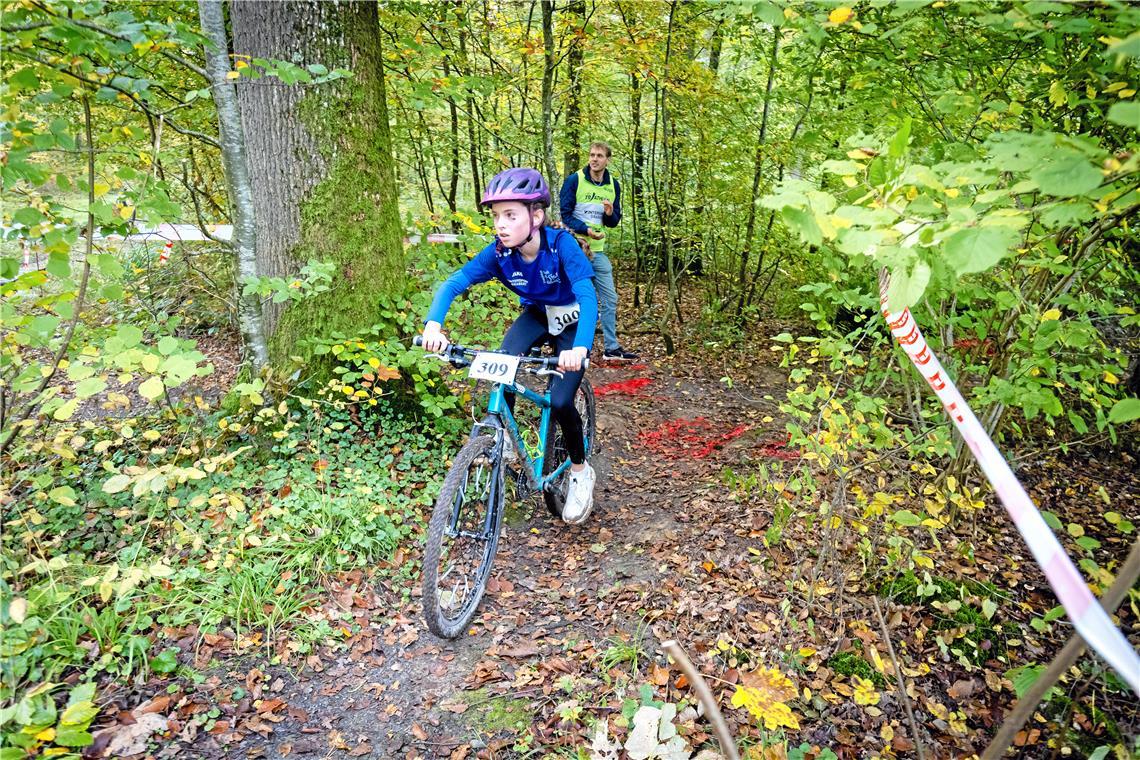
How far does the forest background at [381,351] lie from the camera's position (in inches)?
97.9

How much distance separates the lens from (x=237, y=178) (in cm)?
453

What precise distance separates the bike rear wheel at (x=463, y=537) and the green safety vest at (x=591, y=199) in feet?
15.6

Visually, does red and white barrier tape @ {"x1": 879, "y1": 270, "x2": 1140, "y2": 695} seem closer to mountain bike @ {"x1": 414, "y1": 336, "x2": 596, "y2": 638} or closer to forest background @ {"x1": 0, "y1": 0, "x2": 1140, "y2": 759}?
forest background @ {"x1": 0, "y1": 0, "x2": 1140, "y2": 759}

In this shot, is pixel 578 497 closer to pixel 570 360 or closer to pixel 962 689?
pixel 570 360

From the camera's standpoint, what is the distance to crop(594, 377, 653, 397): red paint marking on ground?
7.67m

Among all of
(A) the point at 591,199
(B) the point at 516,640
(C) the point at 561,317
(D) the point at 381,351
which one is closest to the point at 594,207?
(A) the point at 591,199

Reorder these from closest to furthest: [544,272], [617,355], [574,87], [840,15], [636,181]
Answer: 1. [840,15]
2. [544,272]
3. [617,355]
4. [574,87]
5. [636,181]

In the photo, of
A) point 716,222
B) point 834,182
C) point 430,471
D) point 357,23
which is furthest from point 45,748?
point 716,222

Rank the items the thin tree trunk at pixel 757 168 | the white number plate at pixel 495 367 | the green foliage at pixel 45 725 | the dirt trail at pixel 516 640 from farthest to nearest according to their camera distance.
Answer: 1. the thin tree trunk at pixel 757 168
2. the white number plate at pixel 495 367
3. the dirt trail at pixel 516 640
4. the green foliage at pixel 45 725

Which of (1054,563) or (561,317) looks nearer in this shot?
(1054,563)

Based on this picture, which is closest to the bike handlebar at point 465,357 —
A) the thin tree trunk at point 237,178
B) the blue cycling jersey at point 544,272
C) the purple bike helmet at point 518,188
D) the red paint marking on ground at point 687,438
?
the blue cycling jersey at point 544,272

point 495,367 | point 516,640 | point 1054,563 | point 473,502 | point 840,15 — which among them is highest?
point 840,15

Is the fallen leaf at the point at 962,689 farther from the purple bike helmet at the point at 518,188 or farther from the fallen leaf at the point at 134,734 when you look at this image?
the fallen leaf at the point at 134,734

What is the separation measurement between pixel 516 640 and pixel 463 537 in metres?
0.71
